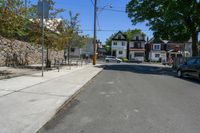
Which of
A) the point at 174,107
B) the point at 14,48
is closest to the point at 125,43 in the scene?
the point at 14,48

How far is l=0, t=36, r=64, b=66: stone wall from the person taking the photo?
76.4ft

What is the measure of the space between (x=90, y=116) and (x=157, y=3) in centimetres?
2801

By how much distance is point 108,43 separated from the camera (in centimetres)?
11500

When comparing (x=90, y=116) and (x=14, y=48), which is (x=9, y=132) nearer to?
(x=90, y=116)

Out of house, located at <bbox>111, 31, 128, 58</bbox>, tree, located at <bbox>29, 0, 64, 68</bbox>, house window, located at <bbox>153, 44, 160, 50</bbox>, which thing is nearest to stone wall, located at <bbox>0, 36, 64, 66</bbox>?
tree, located at <bbox>29, 0, 64, 68</bbox>

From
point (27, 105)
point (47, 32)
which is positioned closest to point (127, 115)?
point (27, 105)

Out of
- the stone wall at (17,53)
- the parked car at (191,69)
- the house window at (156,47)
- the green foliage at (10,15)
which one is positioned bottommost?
the parked car at (191,69)

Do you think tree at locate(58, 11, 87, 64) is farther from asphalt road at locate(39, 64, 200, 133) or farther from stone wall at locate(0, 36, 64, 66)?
asphalt road at locate(39, 64, 200, 133)

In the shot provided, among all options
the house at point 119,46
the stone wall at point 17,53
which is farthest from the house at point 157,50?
the stone wall at point 17,53

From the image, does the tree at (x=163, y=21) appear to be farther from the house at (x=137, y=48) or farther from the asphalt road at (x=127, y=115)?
the house at (x=137, y=48)

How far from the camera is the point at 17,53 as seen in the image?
2609 centimetres

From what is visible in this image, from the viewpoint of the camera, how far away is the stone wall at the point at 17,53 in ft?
76.4

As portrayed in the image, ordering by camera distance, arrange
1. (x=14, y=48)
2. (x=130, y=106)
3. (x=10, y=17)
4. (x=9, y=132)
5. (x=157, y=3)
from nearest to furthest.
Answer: (x=9, y=132) < (x=130, y=106) < (x=10, y=17) < (x=14, y=48) < (x=157, y=3)

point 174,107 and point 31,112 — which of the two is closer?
point 31,112
